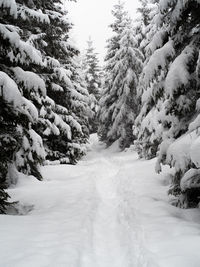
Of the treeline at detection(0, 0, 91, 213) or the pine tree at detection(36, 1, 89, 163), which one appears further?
the pine tree at detection(36, 1, 89, 163)

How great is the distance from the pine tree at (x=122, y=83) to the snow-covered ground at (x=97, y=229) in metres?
17.1

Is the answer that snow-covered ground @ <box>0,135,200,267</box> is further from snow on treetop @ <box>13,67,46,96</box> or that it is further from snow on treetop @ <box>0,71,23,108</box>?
snow on treetop @ <box>13,67,46,96</box>

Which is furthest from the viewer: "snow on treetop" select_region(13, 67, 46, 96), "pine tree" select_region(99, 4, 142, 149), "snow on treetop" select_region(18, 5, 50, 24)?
"pine tree" select_region(99, 4, 142, 149)

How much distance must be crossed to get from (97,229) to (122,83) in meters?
21.7

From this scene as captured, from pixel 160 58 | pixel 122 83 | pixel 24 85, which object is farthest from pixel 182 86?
pixel 122 83

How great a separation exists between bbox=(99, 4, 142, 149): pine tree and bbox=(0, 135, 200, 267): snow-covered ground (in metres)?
17.1

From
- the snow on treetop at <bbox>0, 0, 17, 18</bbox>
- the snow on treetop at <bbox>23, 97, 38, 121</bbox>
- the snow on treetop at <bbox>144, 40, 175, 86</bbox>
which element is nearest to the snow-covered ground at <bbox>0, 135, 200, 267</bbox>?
the snow on treetop at <bbox>23, 97, 38, 121</bbox>

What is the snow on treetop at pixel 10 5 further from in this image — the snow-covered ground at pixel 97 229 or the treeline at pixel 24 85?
the snow-covered ground at pixel 97 229

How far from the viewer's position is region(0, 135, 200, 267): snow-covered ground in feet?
14.9

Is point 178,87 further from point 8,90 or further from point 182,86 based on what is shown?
point 8,90

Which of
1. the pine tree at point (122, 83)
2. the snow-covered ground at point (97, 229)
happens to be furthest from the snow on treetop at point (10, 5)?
the pine tree at point (122, 83)

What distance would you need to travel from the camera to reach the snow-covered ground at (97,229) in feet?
14.9

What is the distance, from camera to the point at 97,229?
6.34m

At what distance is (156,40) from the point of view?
26.3ft
